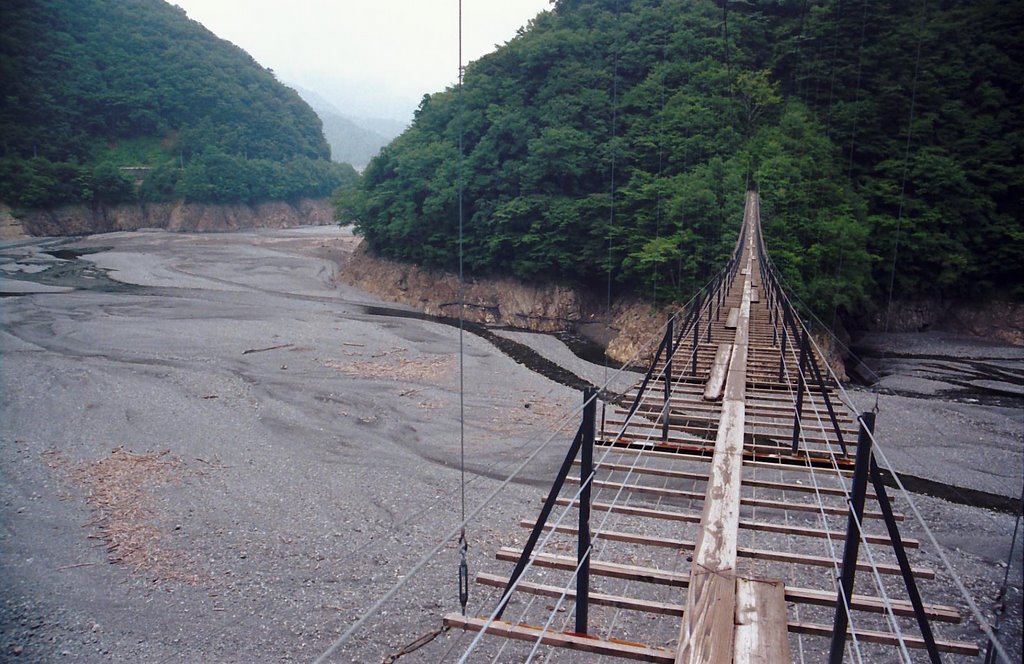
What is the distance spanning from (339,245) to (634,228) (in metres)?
29.0

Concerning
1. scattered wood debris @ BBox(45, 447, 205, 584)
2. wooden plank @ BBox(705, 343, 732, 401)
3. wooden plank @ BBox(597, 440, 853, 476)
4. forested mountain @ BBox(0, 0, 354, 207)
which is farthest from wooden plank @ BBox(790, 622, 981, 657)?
forested mountain @ BBox(0, 0, 354, 207)

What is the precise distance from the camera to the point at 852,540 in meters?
2.71

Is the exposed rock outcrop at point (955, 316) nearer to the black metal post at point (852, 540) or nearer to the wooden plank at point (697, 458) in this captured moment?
the wooden plank at point (697, 458)

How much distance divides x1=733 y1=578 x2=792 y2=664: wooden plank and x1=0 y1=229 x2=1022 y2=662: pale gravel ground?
Result: 3.54 m

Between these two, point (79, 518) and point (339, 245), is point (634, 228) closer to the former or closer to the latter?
point (79, 518)

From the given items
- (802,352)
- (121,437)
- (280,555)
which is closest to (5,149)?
(121,437)

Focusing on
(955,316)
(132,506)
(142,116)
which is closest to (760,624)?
(132,506)

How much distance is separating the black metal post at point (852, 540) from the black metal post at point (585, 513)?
1.18 meters

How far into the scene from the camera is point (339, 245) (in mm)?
46188

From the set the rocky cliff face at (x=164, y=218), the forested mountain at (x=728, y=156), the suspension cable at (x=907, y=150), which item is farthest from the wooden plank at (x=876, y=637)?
the rocky cliff face at (x=164, y=218)

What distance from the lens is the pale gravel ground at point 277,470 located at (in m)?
6.91

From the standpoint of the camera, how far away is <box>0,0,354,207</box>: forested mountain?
129ft

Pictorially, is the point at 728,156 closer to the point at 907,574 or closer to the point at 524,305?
the point at 524,305

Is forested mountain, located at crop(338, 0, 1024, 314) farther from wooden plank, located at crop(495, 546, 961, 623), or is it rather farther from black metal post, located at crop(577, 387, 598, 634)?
black metal post, located at crop(577, 387, 598, 634)
